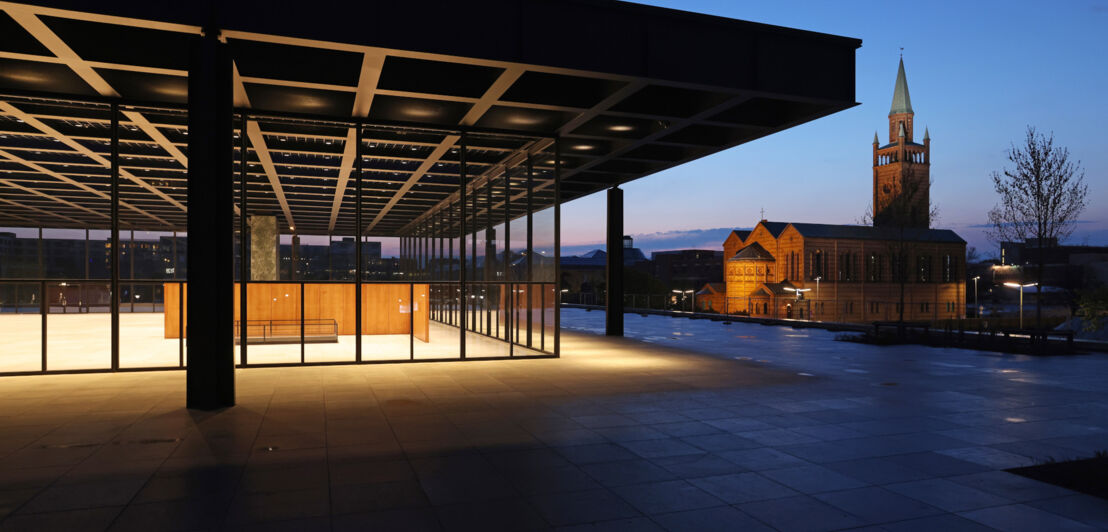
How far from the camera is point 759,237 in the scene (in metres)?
118

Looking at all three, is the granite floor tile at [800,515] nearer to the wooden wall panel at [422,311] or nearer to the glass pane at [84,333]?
the wooden wall panel at [422,311]

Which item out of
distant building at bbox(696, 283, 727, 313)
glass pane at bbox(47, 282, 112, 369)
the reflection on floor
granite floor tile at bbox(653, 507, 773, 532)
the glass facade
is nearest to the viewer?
granite floor tile at bbox(653, 507, 773, 532)

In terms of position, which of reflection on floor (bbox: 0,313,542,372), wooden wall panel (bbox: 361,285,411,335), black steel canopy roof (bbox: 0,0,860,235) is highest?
black steel canopy roof (bbox: 0,0,860,235)

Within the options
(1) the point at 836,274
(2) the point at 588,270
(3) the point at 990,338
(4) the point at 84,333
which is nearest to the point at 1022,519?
(3) the point at 990,338

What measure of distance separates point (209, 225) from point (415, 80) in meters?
4.83

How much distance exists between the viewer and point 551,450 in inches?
304

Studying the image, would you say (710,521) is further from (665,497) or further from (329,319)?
(329,319)

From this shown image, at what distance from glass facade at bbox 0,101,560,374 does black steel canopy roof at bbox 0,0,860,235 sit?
0.18 meters

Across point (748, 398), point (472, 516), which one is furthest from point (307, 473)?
point (748, 398)

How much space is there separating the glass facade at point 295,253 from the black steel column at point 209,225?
719 mm

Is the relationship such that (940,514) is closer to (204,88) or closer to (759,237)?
(204,88)

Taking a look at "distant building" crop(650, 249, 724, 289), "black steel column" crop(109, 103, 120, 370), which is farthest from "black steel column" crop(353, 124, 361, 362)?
"distant building" crop(650, 249, 724, 289)

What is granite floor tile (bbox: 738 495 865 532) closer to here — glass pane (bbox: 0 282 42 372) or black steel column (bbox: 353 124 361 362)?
black steel column (bbox: 353 124 361 362)

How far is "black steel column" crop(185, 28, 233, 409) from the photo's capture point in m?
10.1
